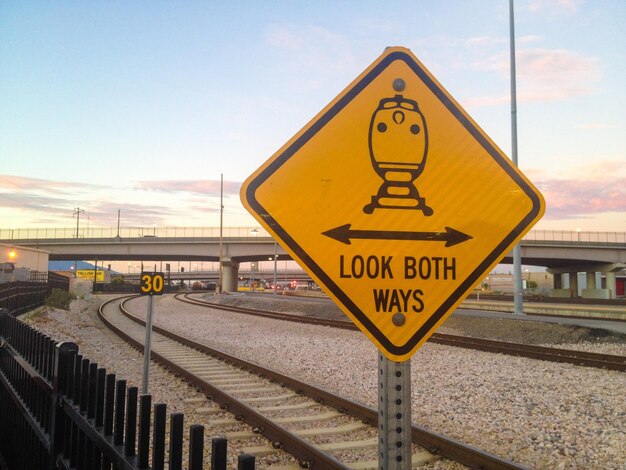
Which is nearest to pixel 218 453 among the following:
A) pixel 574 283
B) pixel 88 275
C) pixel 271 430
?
pixel 271 430

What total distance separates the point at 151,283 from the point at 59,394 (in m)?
4.84

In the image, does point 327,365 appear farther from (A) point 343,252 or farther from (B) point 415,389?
(A) point 343,252

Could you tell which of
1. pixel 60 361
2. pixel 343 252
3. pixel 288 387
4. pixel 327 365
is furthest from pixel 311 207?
pixel 327 365

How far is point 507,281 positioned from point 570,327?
101118 mm

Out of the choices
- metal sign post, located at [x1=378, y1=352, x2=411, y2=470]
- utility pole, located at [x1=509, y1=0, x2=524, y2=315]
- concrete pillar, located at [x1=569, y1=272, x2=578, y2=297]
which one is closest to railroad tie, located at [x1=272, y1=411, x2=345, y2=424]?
metal sign post, located at [x1=378, y1=352, x2=411, y2=470]

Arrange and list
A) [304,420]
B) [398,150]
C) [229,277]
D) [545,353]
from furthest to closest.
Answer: [229,277]
[545,353]
[304,420]
[398,150]

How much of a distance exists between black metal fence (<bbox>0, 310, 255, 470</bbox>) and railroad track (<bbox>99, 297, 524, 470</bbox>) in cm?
214

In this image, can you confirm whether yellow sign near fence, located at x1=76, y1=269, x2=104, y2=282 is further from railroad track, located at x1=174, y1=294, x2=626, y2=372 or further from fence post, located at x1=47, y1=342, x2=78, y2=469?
fence post, located at x1=47, y1=342, x2=78, y2=469

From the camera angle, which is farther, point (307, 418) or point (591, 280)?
point (591, 280)

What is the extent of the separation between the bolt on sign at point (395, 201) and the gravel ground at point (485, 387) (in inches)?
197

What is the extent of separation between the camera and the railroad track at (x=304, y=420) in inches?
226

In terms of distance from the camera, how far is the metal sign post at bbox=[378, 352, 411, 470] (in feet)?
5.77

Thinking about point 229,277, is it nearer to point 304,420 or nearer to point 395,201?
point 304,420

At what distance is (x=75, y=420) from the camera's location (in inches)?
136
